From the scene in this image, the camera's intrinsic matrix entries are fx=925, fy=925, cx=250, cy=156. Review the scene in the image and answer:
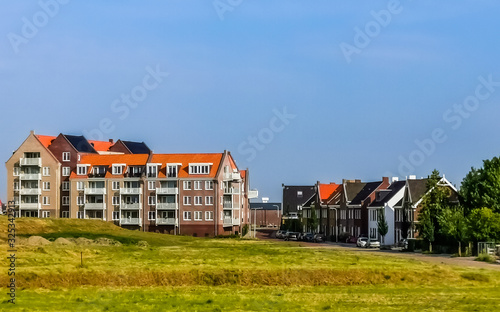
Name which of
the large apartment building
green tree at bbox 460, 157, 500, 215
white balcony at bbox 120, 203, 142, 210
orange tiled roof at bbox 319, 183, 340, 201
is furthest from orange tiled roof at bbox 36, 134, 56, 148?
green tree at bbox 460, 157, 500, 215

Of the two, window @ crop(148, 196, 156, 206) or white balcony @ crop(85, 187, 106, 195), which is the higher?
white balcony @ crop(85, 187, 106, 195)

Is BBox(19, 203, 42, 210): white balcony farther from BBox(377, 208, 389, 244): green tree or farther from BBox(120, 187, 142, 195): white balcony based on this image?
BBox(377, 208, 389, 244): green tree

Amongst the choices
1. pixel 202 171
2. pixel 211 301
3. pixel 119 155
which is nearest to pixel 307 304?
pixel 211 301

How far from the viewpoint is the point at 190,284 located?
47.8 meters

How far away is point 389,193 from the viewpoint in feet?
439

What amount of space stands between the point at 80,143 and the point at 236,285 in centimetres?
10863

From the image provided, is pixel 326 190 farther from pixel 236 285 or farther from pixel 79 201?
pixel 236 285

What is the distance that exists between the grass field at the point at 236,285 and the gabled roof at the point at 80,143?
3478 inches

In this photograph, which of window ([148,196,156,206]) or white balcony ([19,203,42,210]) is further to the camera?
white balcony ([19,203,42,210])

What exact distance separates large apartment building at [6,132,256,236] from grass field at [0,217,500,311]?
78470 millimetres

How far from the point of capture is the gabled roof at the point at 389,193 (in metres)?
131

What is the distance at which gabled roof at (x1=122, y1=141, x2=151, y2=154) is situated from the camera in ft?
541

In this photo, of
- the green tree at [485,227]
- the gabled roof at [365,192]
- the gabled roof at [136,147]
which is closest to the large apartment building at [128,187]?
the gabled roof at [136,147]

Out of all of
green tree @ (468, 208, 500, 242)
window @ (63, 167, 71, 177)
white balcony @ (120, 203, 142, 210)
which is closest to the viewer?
green tree @ (468, 208, 500, 242)
